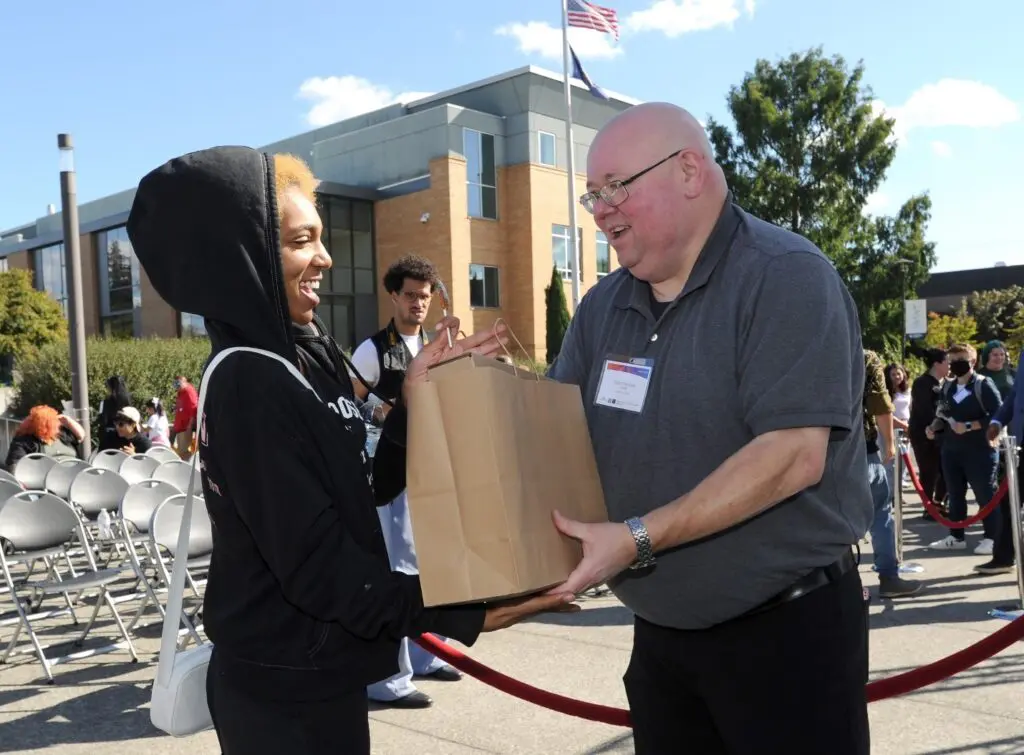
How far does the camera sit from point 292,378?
1.72m

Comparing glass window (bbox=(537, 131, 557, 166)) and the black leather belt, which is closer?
the black leather belt

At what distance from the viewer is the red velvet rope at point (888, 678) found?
269 cm

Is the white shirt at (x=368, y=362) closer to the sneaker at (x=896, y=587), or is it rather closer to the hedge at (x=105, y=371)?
the sneaker at (x=896, y=587)

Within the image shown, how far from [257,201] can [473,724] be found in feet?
10.8

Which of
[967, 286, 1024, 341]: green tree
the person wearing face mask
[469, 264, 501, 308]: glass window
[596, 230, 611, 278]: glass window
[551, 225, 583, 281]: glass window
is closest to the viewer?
the person wearing face mask

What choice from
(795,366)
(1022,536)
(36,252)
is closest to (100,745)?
(795,366)

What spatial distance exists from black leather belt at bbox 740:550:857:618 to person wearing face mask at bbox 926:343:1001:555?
23.1ft

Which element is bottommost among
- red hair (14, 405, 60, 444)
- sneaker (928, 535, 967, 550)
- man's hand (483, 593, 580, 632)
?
sneaker (928, 535, 967, 550)

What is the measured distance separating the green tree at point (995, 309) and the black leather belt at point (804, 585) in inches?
2140

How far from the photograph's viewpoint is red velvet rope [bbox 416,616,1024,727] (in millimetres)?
2686

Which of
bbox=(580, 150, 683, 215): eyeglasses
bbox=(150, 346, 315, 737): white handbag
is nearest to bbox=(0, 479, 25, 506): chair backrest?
bbox=(150, 346, 315, 737): white handbag

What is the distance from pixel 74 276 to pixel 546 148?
24595mm

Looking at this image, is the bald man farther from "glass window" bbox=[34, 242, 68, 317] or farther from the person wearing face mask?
"glass window" bbox=[34, 242, 68, 317]

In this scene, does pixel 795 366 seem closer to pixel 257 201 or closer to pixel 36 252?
pixel 257 201
